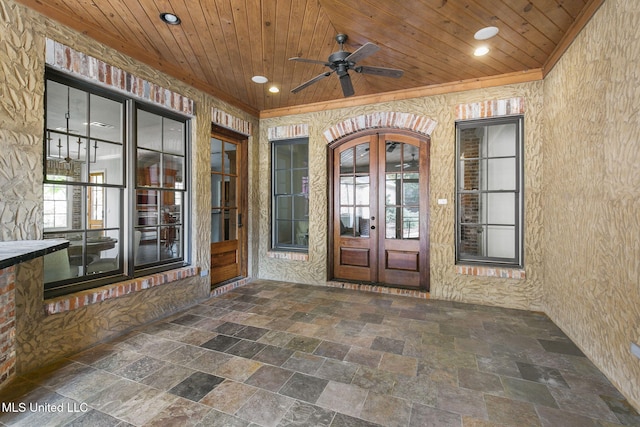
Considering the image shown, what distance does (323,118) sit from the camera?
474 cm

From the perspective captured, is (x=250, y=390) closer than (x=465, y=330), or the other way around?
(x=250, y=390)

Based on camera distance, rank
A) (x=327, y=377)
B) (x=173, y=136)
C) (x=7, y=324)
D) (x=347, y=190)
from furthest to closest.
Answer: (x=347, y=190) < (x=173, y=136) < (x=327, y=377) < (x=7, y=324)

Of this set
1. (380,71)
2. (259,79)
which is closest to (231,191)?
(259,79)

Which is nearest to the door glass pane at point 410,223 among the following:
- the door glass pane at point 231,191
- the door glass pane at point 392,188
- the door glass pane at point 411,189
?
the door glass pane at point 411,189

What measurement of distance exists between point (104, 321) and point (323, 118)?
12.6 ft

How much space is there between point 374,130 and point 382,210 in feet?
4.04

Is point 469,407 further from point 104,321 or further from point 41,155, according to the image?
point 41,155

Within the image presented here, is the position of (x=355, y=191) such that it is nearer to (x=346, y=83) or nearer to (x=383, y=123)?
(x=383, y=123)

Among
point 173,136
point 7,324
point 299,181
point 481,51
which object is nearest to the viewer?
point 7,324

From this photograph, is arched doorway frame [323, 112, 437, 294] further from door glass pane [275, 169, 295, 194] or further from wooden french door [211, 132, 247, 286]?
wooden french door [211, 132, 247, 286]

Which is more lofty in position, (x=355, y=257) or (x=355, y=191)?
(x=355, y=191)

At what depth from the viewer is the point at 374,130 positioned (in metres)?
4.51

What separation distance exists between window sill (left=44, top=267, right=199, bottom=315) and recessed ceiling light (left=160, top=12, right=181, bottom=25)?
252 cm

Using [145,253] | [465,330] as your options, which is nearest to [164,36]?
[145,253]
